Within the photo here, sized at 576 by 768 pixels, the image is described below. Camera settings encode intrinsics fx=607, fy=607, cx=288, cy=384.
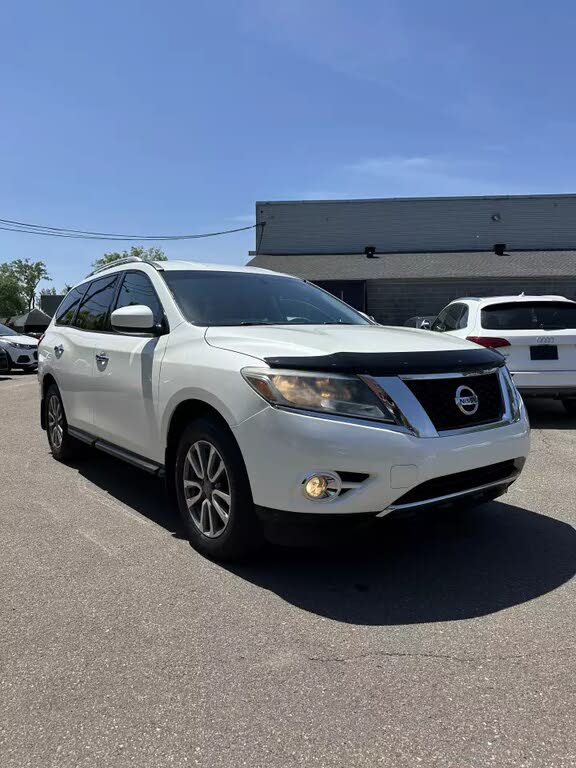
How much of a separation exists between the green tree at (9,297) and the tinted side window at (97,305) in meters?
95.9

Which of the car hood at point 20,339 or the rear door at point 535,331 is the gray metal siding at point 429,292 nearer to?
the car hood at point 20,339

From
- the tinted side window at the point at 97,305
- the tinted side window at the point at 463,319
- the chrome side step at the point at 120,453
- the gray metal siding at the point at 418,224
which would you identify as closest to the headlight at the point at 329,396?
the chrome side step at the point at 120,453

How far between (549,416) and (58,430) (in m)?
6.37

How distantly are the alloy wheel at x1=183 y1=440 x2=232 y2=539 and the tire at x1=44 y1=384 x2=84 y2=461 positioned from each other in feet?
8.11

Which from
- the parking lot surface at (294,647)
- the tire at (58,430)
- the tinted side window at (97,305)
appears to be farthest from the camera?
the tire at (58,430)

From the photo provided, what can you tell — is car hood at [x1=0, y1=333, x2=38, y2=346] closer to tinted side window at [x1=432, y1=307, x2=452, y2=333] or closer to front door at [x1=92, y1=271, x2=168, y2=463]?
tinted side window at [x1=432, y1=307, x2=452, y2=333]

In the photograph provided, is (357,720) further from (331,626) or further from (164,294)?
(164,294)

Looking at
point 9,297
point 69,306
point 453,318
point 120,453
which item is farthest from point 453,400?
point 9,297

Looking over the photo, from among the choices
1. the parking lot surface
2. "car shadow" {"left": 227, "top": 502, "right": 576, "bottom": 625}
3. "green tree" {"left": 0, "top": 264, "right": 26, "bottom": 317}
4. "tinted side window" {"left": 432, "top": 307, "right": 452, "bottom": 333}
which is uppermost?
"green tree" {"left": 0, "top": 264, "right": 26, "bottom": 317}

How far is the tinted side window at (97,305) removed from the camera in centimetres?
503

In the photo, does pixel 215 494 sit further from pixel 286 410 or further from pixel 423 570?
pixel 423 570

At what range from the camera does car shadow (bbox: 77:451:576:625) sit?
2.96 metres

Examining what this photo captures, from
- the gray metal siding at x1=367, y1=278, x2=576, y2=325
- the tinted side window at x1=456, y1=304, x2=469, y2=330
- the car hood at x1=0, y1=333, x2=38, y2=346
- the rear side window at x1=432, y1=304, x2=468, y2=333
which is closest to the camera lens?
the tinted side window at x1=456, y1=304, x2=469, y2=330

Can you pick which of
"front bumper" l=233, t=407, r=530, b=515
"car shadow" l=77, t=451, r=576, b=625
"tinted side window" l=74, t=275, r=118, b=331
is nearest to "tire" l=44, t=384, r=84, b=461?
"tinted side window" l=74, t=275, r=118, b=331
